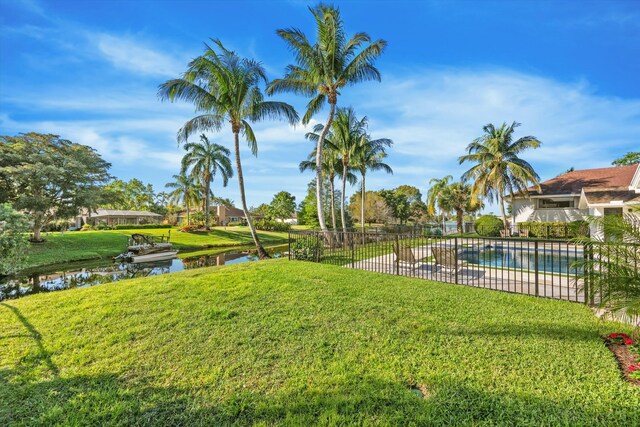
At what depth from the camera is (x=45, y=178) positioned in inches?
675

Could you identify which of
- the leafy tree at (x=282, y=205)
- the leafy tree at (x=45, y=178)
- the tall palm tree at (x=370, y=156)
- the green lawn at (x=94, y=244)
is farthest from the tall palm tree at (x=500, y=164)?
the leafy tree at (x=282, y=205)

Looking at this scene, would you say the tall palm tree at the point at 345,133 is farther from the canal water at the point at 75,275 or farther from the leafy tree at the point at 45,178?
the leafy tree at the point at 45,178

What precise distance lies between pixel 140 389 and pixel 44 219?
2224 cm

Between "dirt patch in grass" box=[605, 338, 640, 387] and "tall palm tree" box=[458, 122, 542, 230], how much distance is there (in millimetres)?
20761

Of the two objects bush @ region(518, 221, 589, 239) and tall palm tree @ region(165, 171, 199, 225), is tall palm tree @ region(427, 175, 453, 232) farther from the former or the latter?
tall palm tree @ region(165, 171, 199, 225)

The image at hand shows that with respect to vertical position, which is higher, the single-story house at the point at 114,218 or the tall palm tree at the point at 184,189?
the tall palm tree at the point at 184,189

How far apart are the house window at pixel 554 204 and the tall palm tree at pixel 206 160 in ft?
99.2

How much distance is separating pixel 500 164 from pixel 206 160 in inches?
1111

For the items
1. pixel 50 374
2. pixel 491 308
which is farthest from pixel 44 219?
pixel 491 308

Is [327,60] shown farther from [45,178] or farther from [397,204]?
[397,204]

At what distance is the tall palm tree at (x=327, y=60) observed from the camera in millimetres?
13516

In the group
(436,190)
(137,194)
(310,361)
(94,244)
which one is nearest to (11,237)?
(310,361)

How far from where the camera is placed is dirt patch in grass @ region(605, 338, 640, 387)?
9.44 ft

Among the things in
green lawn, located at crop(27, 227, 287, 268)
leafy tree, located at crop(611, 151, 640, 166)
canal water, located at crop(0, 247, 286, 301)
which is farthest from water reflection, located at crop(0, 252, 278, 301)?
leafy tree, located at crop(611, 151, 640, 166)
